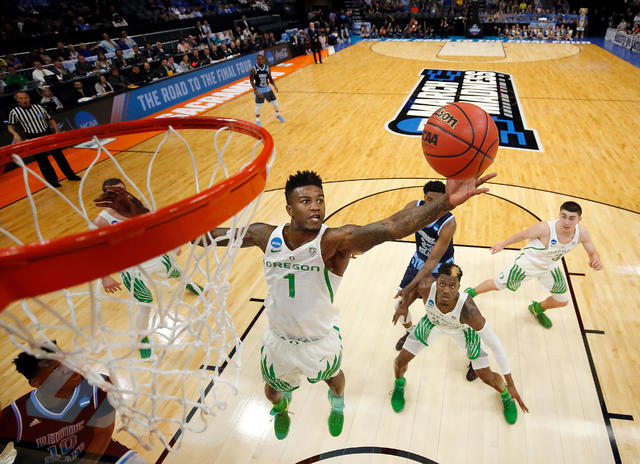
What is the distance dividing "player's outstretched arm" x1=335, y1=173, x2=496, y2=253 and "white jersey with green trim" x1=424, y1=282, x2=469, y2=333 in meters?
0.98

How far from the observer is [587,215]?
18.5 ft

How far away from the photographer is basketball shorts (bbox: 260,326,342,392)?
2.52m

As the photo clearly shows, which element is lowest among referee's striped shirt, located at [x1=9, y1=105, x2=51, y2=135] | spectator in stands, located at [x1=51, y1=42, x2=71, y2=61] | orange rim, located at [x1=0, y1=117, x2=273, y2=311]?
referee's striped shirt, located at [x1=9, y1=105, x2=51, y2=135]

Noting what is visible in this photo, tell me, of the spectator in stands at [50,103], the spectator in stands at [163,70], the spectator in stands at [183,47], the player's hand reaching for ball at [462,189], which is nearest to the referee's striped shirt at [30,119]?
the spectator in stands at [50,103]

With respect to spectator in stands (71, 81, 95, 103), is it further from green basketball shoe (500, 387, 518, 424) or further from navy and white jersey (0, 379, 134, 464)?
green basketball shoe (500, 387, 518, 424)

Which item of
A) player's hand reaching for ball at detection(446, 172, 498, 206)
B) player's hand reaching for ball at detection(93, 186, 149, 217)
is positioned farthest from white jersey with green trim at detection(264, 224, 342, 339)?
player's hand reaching for ball at detection(93, 186, 149, 217)

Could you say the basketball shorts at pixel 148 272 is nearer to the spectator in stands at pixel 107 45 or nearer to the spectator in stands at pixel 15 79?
the spectator in stands at pixel 15 79

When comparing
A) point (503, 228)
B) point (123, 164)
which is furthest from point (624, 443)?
point (123, 164)

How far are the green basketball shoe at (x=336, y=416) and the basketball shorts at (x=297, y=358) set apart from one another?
0.42 meters

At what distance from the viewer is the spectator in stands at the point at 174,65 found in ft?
41.4

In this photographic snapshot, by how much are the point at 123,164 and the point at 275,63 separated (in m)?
10.9

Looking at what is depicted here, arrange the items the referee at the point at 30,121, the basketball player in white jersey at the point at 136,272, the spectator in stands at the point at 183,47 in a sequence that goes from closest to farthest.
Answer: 1. the basketball player in white jersey at the point at 136,272
2. the referee at the point at 30,121
3. the spectator in stands at the point at 183,47

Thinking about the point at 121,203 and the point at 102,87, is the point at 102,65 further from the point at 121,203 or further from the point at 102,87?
the point at 121,203

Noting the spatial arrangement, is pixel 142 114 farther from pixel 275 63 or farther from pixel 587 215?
pixel 587 215
